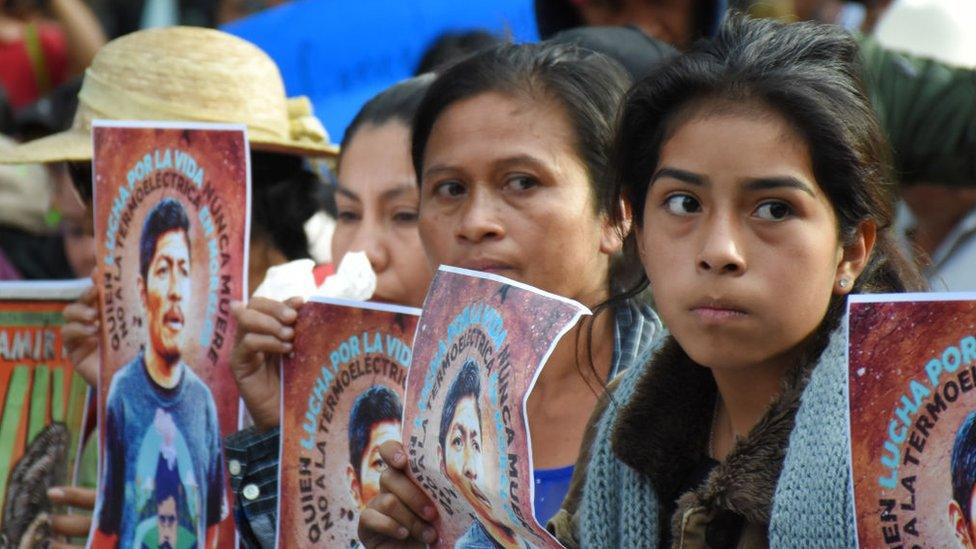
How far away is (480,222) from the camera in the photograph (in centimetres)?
258

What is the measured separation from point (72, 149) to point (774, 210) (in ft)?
6.56

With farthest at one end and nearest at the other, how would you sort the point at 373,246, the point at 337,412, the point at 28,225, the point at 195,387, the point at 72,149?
the point at 28,225
the point at 72,149
the point at 373,246
the point at 195,387
the point at 337,412

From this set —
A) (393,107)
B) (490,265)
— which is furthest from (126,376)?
(490,265)

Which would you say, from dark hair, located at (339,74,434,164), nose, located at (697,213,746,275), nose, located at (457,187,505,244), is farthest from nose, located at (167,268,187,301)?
nose, located at (697,213,746,275)

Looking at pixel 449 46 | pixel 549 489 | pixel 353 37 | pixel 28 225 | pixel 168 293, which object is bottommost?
pixel 549 489

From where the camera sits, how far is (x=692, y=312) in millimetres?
2004

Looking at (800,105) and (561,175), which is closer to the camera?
(800,105)

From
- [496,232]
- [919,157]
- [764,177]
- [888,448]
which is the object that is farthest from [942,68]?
[888,448]

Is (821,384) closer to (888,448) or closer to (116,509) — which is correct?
(888,448)

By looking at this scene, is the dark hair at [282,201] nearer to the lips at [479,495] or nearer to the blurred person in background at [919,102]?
the blurred person in background at [919,102]

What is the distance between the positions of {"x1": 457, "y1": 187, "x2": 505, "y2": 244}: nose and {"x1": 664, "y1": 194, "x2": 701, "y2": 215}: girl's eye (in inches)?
22.4

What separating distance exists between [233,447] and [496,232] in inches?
27.0

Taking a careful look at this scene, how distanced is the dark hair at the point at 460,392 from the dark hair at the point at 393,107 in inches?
45.8

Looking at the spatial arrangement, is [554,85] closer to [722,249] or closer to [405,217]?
[405,217]
